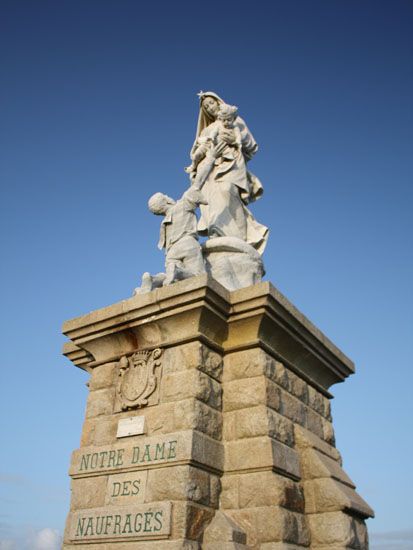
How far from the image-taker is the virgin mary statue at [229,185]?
7.89 metres

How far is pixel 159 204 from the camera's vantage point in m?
6.78

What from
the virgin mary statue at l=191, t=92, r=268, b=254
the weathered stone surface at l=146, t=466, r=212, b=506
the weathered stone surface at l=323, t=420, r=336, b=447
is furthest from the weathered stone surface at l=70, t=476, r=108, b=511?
the virgin mary statue at l=191, t=92, r=268, b=254

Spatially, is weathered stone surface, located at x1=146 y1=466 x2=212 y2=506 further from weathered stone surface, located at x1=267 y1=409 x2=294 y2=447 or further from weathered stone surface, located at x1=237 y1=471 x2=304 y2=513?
weathered stone surface, located at x1=267 y1=409 x2=294 y2=447

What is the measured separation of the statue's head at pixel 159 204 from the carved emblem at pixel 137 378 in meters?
1.92

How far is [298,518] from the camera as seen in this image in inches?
197

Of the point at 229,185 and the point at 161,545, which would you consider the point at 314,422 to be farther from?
the point at 229,185

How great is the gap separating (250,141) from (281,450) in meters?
5.73

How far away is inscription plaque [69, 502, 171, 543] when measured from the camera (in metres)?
4.50

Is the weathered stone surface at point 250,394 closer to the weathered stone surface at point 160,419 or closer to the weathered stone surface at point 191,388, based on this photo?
the weathered stone surface at point 191,388

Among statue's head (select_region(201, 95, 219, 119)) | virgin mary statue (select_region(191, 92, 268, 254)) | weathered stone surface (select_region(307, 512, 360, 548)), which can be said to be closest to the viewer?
weathered stone surface (select_region(307, 512, 360, 548))

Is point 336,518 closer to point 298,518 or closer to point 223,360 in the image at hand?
point 298,518

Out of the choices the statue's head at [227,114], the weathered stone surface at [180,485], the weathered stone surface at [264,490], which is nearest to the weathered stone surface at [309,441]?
the weathered stone surface at [264,490]

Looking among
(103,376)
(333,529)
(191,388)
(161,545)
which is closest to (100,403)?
(103,376)

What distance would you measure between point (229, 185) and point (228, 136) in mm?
1150
